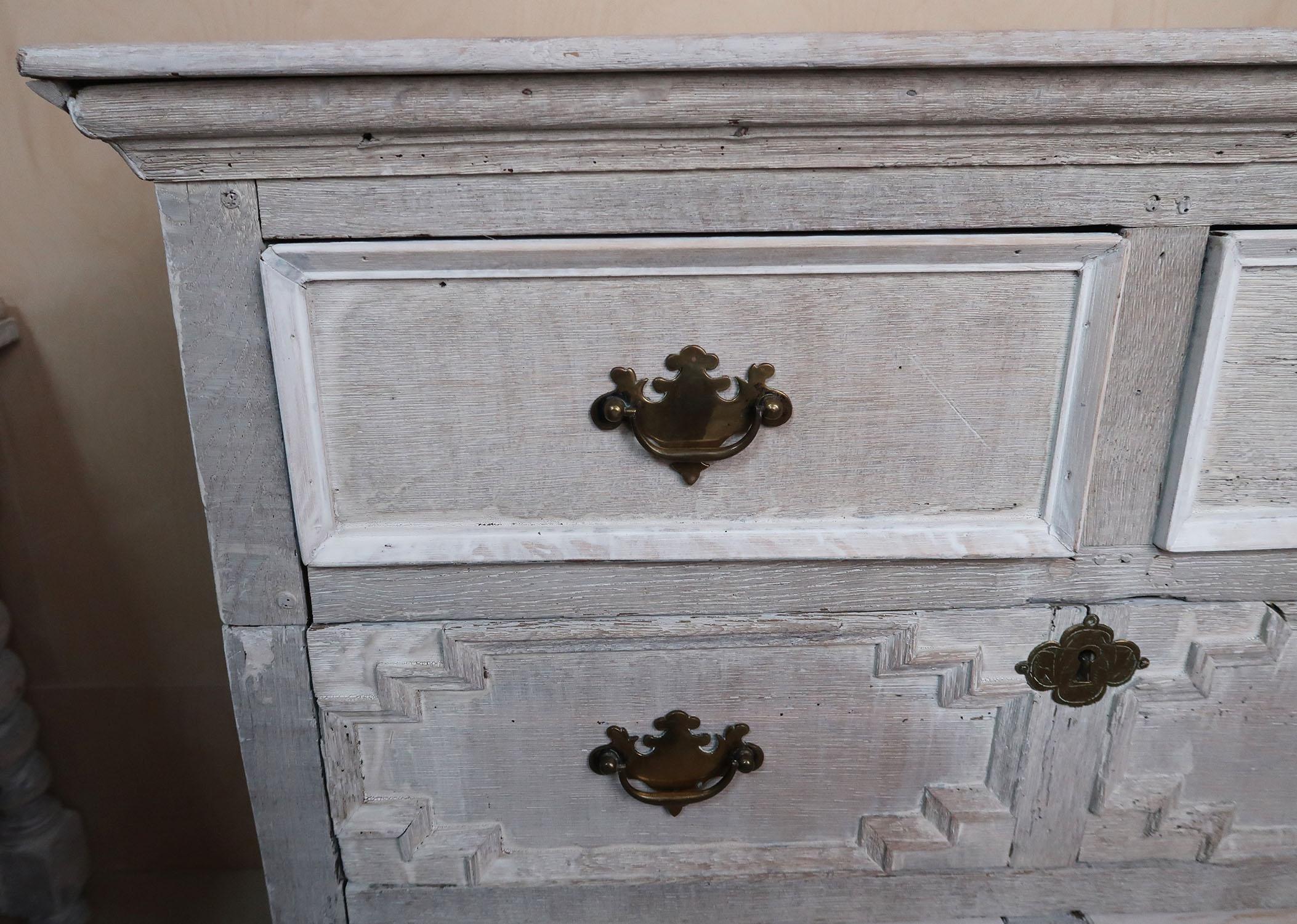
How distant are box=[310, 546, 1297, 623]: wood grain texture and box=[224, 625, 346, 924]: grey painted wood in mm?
41

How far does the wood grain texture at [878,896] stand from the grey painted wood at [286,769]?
0.14 feet

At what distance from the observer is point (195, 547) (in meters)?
0.98

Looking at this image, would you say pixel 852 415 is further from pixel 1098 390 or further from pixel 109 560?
pixel 109 560

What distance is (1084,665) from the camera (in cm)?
52

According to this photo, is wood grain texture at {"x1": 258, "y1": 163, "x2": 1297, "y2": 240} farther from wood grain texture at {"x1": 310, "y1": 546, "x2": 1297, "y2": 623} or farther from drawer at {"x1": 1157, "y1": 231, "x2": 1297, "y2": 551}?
wood grain texture at {"x1": 310, "y1": 546, "x2": 1297, "y2": 623}

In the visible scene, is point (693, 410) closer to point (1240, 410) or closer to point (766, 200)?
point (766, 200)

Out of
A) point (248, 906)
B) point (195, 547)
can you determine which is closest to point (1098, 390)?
point (195, 547)

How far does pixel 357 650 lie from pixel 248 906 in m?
0.83

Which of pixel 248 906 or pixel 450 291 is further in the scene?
pixel 248 906

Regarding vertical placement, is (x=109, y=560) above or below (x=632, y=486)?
below

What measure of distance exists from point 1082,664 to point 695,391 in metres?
0.29

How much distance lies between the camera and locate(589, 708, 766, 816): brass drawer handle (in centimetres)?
53

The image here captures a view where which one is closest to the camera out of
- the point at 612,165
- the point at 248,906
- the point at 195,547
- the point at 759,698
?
the point at 612,165

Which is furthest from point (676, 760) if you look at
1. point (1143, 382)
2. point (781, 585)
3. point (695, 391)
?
point (1143, 382)
